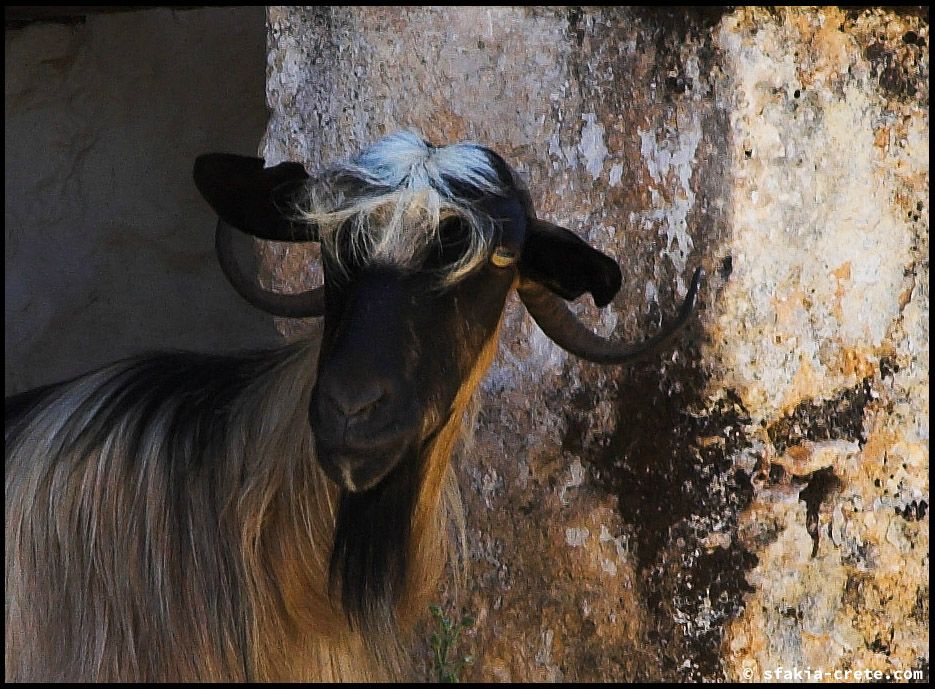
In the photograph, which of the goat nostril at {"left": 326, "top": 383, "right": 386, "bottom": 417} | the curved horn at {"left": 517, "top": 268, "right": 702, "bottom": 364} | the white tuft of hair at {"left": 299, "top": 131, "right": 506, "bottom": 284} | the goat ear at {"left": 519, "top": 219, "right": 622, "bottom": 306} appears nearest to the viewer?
the goat nostril at {"left": 326, "top": 383, "right": 386, "bottom": 417}

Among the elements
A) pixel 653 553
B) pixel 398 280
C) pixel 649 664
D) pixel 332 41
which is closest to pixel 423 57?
pixel 332 41

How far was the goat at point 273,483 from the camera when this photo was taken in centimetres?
218

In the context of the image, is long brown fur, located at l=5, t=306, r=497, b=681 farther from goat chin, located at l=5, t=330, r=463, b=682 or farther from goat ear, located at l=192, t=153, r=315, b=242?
goat ear, located at l=192, t=153, r=315, b=242

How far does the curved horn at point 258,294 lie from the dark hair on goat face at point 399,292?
0.15 meters

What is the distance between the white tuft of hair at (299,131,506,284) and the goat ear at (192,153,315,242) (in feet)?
0.24

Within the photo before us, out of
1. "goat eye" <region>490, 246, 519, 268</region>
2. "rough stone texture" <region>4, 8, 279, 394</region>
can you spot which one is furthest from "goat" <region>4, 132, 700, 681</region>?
"rough stone texture" <region>4, 8, 279, 394</region>

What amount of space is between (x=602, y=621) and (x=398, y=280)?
1335mm

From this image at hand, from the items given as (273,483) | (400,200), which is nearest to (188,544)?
(273,483)

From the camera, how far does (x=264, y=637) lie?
7.73ft

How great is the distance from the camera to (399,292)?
6.85 ft

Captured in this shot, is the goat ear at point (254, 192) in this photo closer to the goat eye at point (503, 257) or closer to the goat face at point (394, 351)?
the goat face at point (394, 351)

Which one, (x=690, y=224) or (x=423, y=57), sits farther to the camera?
(x=423, y=57)

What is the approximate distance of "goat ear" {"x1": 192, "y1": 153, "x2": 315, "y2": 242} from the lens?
7.69ft

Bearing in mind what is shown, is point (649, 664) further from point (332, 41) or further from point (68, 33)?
point (68, 33)
